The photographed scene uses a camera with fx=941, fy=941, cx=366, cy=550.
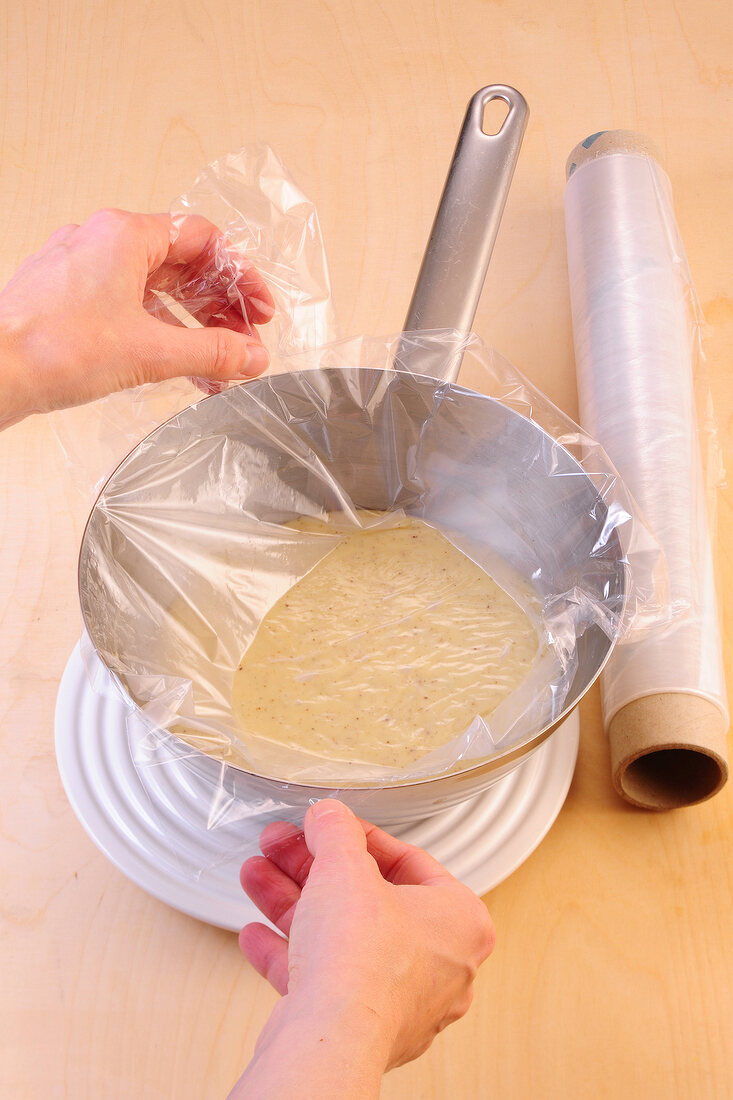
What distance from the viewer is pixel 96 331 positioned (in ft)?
1.69

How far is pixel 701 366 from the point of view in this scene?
0.74 m

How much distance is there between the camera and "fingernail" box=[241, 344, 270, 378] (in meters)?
0.56

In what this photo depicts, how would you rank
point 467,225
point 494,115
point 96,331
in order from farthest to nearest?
point 494,115
point 467,225
point 96,331

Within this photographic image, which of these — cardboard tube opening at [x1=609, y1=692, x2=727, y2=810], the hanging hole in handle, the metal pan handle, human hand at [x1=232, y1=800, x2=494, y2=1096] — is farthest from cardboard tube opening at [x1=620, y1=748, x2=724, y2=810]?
the hanging hole in handle

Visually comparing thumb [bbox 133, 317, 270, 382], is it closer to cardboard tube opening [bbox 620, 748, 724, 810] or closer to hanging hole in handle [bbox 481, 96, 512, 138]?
cardboard tube opening [bbox 620, 748, 724, 810]

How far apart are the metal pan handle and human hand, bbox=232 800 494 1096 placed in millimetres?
322

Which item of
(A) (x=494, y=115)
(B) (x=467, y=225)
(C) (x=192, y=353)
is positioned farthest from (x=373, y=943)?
(A) (x=494, y=115)

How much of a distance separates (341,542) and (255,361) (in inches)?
6.8

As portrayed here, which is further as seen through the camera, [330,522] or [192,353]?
[330,522]

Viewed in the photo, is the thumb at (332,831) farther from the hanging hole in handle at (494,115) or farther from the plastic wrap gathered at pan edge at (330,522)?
the hanging hole in handle at (494,115)

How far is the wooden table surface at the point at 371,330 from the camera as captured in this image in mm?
493

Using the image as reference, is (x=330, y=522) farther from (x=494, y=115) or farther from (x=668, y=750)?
(x=494, y=115)

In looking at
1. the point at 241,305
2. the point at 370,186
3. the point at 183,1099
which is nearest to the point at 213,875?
the point at 183,1099

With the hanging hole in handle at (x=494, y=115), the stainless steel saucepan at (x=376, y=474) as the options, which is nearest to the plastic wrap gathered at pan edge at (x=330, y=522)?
the stainless steel saucepan at (x=376, y=474)
